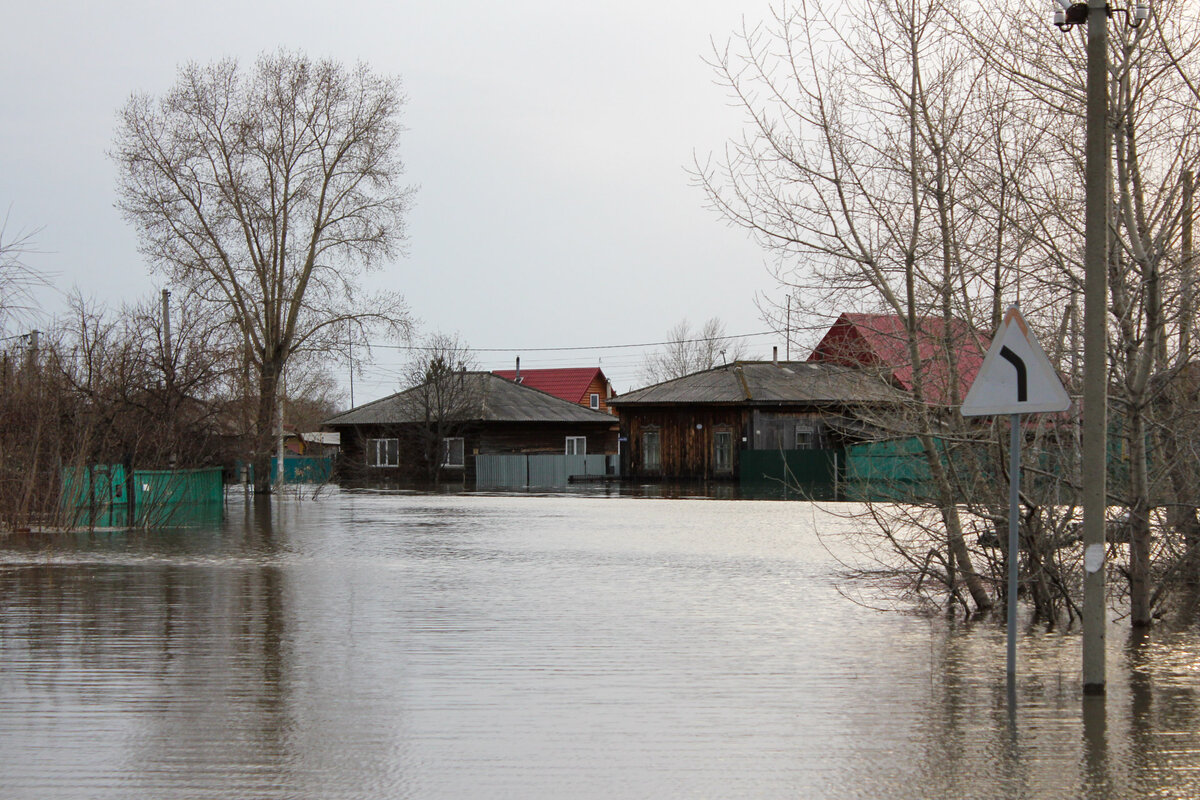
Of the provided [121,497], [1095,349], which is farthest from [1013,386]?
[121,497]

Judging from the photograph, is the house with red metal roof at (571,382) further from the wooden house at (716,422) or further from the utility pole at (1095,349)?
the utility pole at (1095,349)

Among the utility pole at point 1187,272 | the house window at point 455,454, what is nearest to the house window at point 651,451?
the house window at point 455,454

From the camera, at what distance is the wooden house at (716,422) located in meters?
49.2

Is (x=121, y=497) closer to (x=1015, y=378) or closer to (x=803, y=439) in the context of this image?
(x=1015, y=378)

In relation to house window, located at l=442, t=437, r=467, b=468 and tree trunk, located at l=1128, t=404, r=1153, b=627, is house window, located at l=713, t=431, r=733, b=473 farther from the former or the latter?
tree trunk, located at l=1128, t=404, r=1153, b=627

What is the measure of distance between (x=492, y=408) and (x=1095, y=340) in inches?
2009

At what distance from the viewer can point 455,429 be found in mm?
Answer: 57094

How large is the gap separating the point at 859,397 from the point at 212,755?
741 centimetres

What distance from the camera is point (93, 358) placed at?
22953mm

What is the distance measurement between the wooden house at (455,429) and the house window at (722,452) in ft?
30.8

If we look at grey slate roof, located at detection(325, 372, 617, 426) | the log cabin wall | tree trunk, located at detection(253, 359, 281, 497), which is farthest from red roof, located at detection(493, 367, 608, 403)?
tree trunk, located at detection(253, 359, 281, 497)

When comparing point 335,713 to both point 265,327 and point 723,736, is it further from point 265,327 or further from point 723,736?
point 265,327

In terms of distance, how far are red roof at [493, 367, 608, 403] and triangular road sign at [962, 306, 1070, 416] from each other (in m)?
77.6

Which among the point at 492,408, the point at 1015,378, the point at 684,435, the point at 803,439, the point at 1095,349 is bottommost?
the point at 803,439
